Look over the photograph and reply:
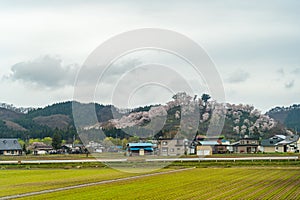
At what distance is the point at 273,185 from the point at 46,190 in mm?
12584

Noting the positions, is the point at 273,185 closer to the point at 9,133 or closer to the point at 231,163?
the point at 231,163

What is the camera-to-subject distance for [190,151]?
8694 cm

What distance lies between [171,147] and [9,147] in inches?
1513

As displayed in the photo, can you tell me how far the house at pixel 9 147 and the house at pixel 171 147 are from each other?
36.0m

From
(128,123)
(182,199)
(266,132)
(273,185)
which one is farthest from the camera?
(266,132)

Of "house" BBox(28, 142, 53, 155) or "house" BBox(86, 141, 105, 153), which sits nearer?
"house" BBox(86, 141, 105, 153)

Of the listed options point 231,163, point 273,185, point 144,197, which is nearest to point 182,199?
point 144,197

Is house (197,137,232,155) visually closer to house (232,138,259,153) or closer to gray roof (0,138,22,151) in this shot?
house (232,138,259,153)

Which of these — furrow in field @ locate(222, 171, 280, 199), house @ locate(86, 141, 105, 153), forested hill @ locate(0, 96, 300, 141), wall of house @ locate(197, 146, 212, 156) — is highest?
forested hill @ locate(0, 96, 300, 141)

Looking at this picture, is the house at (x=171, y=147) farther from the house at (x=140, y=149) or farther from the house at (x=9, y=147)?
the house at (x=9, y=147)

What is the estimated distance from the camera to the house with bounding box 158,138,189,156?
3252 inches

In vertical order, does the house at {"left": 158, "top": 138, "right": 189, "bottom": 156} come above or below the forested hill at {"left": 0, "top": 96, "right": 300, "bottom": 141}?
below

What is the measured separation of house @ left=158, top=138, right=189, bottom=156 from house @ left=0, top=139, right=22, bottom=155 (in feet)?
118

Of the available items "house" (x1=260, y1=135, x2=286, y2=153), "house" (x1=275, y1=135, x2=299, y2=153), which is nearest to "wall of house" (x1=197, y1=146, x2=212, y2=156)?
"house" (x1=260, y1=135, x2=286, y2=153)
